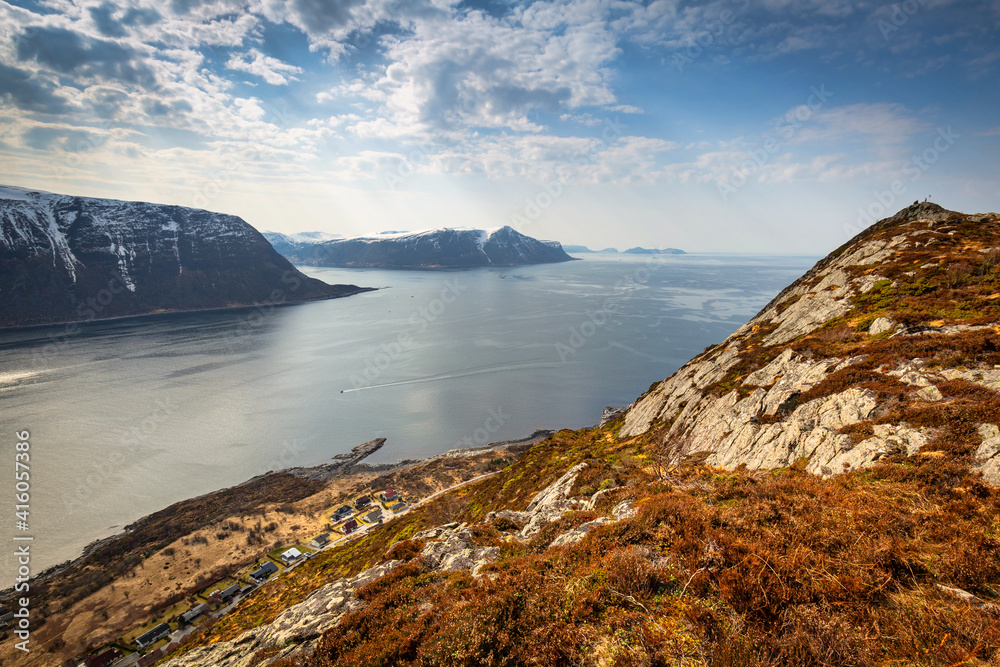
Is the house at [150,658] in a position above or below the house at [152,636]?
above

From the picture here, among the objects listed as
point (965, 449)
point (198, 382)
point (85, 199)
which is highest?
point (85, 199)

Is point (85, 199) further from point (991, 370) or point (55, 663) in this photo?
point (991, 370)

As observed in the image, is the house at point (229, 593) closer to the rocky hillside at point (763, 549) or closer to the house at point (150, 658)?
the house at point (150, 658)

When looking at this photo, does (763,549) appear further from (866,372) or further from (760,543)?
(866,372)

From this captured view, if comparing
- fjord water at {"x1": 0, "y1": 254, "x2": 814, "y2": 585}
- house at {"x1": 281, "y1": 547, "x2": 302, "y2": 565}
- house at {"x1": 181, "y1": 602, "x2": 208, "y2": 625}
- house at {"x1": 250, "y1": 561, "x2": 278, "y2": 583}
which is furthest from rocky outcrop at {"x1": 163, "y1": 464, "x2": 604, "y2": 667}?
fjord water at {"x1": 0, "y1": 254, "x2": 814, "y2": 585}

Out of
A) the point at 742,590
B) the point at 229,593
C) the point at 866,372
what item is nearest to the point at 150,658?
the point at 229,593

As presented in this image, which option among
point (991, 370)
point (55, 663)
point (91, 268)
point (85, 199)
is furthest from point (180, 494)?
point (85, 199)

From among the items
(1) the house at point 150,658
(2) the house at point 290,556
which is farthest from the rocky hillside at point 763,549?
(2) the house at point 290,556
